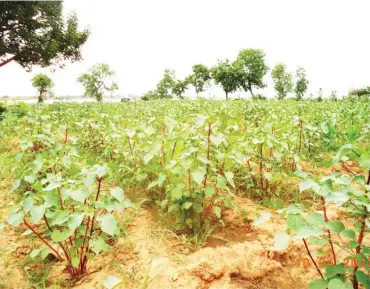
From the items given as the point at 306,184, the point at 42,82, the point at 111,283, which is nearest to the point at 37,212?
the point at 111,283

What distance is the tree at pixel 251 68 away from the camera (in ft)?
185

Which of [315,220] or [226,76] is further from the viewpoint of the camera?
[226,76]

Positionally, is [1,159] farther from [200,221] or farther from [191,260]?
[191,260]

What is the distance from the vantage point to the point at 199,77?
64562 millimetres

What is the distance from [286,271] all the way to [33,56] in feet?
→ 67.9

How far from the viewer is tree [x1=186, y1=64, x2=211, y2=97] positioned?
207 feet

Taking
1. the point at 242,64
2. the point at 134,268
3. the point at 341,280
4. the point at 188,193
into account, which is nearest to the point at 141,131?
the point at 188,193

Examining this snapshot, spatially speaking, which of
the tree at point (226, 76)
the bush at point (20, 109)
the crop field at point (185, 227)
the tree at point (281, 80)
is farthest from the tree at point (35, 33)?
the tree at point (281, 80)

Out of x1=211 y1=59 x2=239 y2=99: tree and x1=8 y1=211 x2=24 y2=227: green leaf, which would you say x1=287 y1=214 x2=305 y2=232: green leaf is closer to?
x1=8 y1=211 x2=24 y2=227: green leaf

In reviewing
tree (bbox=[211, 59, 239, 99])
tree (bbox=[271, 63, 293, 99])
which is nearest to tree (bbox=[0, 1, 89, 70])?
tree (bbox=[211, 59, 239, 99])

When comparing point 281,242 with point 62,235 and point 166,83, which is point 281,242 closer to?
point 62,235

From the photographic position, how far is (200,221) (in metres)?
2.54

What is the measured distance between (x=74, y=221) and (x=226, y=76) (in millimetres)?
56367

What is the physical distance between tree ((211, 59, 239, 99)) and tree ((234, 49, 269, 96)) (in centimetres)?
94
